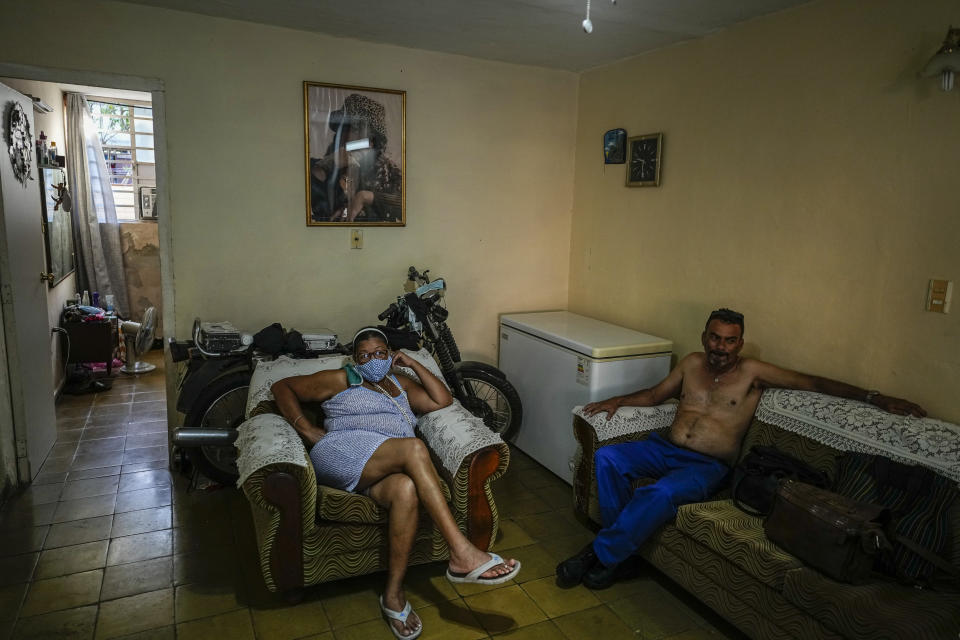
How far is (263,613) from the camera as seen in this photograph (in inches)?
91.3

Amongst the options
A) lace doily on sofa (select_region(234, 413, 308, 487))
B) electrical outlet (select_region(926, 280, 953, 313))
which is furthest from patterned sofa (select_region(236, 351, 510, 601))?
electrical outlet (select_region(926, 280, 953, 313))

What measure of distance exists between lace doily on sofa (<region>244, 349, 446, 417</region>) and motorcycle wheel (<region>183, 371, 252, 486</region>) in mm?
298

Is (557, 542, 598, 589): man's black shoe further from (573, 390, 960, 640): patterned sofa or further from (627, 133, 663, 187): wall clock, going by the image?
(627, 133, 663, 187): wall clock

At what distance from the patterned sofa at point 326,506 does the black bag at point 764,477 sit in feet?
2.98

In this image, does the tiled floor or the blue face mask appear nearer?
the tiled floor

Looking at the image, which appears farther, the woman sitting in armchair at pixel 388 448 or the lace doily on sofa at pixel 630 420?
the lace doily on sofa at pixel 630 420

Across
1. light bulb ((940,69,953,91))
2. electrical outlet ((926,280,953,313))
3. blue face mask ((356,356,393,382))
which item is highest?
light bulb ((940,69,953,91))

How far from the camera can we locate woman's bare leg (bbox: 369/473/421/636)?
2303 mm

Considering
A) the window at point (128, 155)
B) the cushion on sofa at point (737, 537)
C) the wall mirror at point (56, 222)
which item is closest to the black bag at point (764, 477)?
the cushion on sofa at point (737, 537)

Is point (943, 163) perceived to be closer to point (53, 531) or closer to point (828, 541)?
point (828, 541)

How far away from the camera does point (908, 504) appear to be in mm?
2127

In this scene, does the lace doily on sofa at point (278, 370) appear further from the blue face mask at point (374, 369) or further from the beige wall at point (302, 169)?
the beige wall at point (302, 169)

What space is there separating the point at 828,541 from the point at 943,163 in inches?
56.5

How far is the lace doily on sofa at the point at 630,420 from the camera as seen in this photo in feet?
9.27
